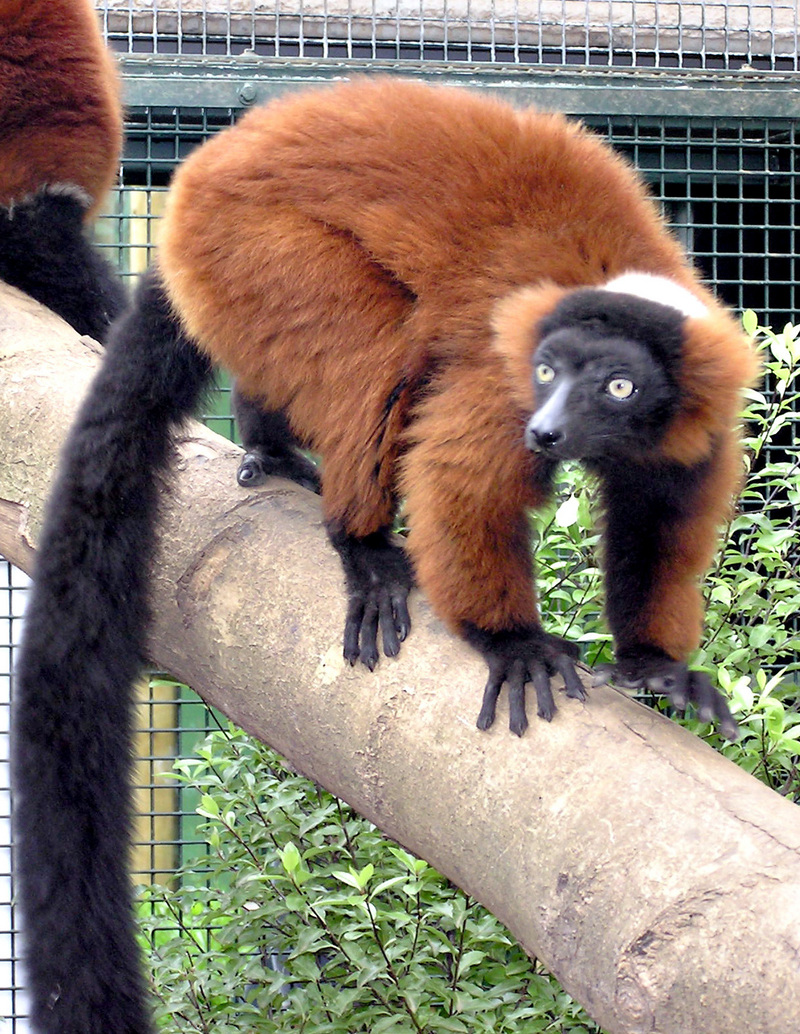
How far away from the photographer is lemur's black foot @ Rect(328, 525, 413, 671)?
1960 millimetres

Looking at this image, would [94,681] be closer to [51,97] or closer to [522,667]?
[522,667]

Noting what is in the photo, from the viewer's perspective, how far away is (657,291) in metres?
2.15

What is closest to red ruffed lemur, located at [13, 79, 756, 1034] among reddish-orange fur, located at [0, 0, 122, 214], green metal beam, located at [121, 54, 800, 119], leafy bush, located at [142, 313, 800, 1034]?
leafy bush, located at [142, 313, 800, 1034]

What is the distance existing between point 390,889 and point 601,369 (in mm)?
1375

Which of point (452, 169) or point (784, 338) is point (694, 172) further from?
point (452, 169)

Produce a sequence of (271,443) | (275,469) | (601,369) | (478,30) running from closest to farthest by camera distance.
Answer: (601,369) < (275,469) < (271,443) < (478,30)

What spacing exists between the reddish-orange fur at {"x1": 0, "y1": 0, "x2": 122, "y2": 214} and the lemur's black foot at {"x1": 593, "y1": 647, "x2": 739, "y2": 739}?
213 centimetres

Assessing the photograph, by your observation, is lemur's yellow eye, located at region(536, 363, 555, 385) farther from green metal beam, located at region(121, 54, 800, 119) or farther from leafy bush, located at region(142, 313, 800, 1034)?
green metal beam, located at region(121, 54, 800, 119)

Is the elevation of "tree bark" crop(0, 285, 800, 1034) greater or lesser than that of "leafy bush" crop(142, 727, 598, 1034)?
greater

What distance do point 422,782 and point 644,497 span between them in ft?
2.61

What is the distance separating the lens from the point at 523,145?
7.50ft

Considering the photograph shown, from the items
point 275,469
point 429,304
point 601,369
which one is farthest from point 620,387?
point 275,469

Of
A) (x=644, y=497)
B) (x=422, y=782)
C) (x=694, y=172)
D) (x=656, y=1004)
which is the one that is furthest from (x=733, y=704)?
(x=694, y=172)

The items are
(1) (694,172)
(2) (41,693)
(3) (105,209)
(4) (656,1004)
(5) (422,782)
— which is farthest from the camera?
(1) (694,172)
